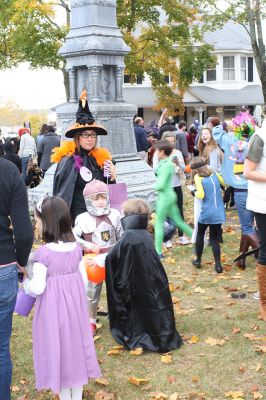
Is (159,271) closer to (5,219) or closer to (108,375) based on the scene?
(108,375)

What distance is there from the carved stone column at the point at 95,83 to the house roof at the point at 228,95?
32.3m

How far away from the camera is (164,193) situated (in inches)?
329

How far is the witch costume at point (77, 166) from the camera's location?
5.71m

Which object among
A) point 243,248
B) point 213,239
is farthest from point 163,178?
point 243,248

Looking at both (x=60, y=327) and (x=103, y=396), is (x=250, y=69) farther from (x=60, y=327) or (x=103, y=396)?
(x=60, y=327)

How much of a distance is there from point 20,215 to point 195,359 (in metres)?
2.27

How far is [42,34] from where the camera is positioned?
2394cm

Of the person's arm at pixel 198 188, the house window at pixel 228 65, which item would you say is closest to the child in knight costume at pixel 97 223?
the person's arm at pixel 198 188

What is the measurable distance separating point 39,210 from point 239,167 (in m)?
4.84

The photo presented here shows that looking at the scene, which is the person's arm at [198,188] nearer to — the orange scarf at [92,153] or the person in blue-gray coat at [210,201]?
the person in blue-gray coat at [210,201]

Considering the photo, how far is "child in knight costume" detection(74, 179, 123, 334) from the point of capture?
523 cm

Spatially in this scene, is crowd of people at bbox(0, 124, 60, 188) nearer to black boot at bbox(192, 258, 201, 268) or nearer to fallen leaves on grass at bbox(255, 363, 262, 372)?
black boot at bbox(192, 258, 201, 268)

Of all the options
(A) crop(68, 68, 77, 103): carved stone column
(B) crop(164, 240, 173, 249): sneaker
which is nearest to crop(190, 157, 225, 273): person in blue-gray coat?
(B) crop(164, 240, 173, 249): sneaker

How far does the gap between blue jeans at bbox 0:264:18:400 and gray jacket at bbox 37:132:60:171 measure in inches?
439
